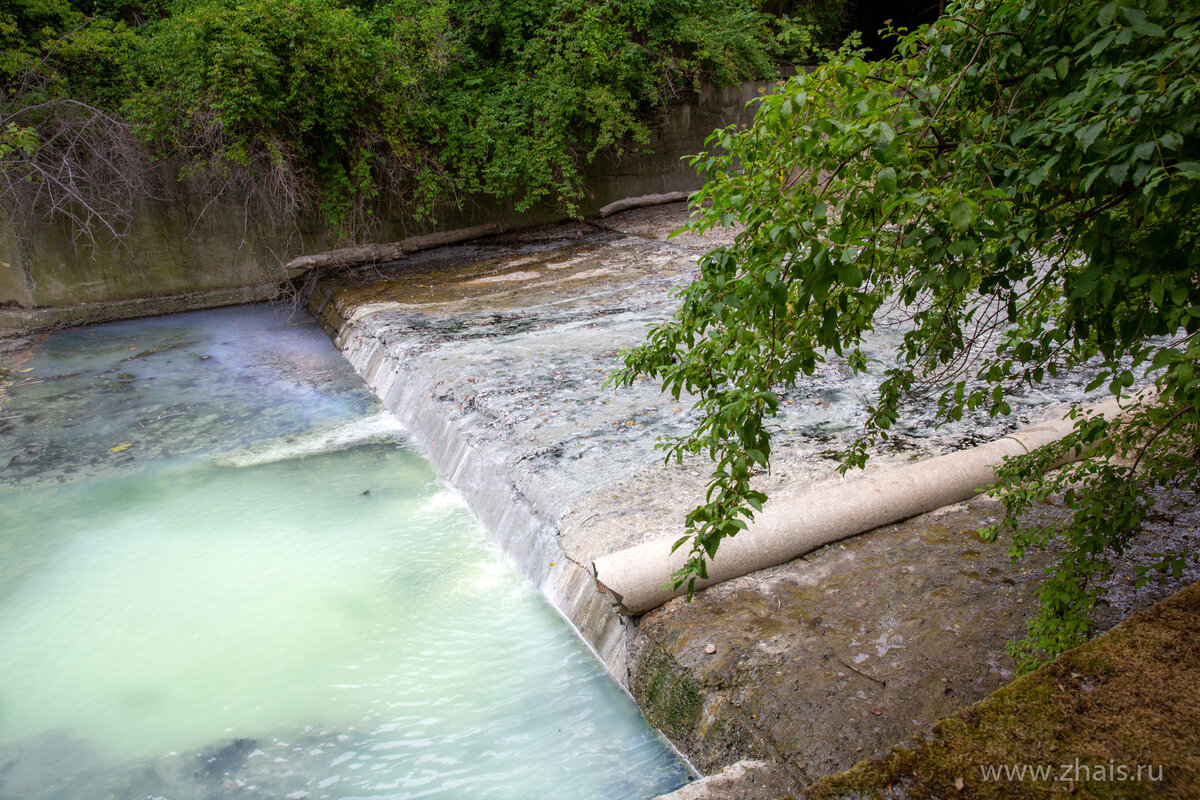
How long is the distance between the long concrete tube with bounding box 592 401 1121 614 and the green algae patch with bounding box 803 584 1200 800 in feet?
5.09

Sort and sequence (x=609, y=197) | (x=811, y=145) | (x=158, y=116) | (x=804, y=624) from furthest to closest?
(x=609, y=197) < (x=158, y=116) < (x=804, y=624) < (x=811, y=145)

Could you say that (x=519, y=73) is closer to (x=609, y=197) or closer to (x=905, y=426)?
(x=609, y=197)

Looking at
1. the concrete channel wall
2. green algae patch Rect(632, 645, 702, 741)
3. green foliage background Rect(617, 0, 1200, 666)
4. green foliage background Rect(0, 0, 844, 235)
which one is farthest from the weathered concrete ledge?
green foliage background Rect(617, 0, 1200, 666)

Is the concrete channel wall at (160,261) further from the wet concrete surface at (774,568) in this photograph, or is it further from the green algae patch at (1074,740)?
the green algae patch at (1074,740)

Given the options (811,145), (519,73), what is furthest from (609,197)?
(811,145)

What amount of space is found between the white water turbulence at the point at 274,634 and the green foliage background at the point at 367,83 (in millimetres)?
4885

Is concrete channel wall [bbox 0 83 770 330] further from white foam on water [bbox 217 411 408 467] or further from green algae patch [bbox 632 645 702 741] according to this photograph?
green algae patch [bbox 632 645 702 741]

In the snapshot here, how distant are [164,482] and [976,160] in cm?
666

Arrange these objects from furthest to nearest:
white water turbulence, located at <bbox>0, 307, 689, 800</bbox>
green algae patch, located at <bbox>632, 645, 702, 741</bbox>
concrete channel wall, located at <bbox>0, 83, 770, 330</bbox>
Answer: concrete channel wall, located at <bbox>0, 83, 770, 330</bbox>
white water turbulence, located at <bbox>0, 307, 689, 800</bbox>
green algae patch, located at <bbox>632, 645, 702, 741</bbox>

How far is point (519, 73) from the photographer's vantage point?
41.9 ft

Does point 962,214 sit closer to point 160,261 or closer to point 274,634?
point 274,634

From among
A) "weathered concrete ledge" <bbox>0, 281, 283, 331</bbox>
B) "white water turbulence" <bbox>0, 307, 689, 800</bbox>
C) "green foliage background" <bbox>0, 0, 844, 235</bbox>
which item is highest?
"green foliage background" <bbox>0, 0, 844, 235</bbox>

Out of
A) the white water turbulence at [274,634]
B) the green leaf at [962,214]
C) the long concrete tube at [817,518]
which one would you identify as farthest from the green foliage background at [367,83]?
the green leaf at [962,214]

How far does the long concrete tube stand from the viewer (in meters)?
3.54
